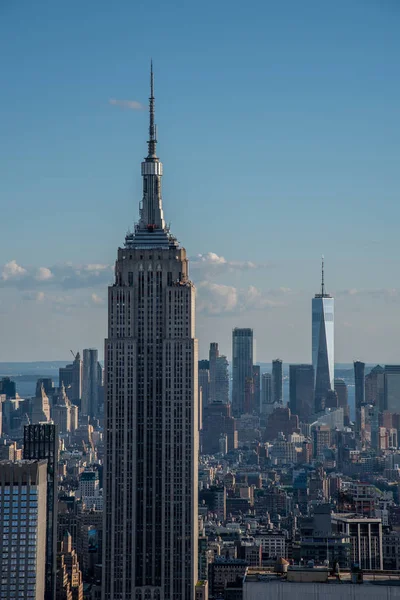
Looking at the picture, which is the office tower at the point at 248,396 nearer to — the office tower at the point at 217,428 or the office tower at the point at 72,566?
the office tower at the point at 217,428

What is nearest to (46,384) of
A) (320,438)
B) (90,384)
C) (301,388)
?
(90,384)

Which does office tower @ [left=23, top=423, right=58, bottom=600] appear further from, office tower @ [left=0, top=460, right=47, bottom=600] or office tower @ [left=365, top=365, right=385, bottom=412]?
office tower @ [left=365, top=365, right=385, bottom=412]

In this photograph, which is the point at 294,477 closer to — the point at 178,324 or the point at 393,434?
the point at 393,434

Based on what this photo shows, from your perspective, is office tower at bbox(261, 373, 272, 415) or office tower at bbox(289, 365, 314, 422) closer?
office tower at bbox(261, 373, 272, 415)

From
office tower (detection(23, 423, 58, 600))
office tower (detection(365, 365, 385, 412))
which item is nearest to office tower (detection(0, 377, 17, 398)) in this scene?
office tower (detection(365, 365, 385, 412))

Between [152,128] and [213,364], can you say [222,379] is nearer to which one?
[213,364]

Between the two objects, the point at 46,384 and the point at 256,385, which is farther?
the point at 256,385
